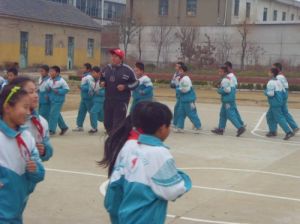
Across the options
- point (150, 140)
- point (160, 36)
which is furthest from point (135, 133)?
point (160, 36)

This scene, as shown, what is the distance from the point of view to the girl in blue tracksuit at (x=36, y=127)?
15.7 ft

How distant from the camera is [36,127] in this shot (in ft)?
16.7

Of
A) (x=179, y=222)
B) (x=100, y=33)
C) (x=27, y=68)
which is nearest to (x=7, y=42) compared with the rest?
(x=27, y=68)

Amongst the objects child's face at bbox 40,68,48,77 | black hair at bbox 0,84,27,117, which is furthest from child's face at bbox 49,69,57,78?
black hair at bbox 0,84,27,117

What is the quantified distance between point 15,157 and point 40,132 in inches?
37.8

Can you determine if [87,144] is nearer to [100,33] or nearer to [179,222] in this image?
[179,222]

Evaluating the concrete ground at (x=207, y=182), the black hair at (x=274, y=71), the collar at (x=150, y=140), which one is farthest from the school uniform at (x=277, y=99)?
the collar at (x=150, y=140)

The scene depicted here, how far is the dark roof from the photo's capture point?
44625mm

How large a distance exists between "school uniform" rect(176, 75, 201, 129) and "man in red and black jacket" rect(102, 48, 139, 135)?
3871 mm

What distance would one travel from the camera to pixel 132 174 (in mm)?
3775

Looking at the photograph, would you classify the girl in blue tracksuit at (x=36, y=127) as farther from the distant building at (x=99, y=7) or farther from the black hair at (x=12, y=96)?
the distant building at (x=99, y=7)

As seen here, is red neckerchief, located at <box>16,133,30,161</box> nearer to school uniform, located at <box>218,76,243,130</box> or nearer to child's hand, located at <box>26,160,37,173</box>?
child's hand, located at <box>26,160,37,173</box>

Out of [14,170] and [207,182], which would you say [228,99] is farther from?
[14,170]

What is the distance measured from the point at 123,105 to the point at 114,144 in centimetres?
667
